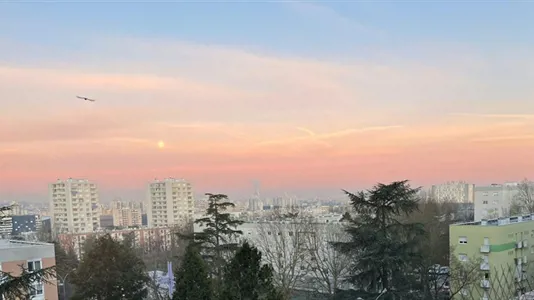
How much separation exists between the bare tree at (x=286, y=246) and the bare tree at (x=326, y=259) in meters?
0.42

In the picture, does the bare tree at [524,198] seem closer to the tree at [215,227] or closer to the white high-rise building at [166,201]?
the tree at [215,227]

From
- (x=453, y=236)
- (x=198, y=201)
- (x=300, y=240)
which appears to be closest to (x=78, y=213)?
(x=198, y=201)

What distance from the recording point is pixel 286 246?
24484 millimetres

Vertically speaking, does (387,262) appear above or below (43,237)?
above

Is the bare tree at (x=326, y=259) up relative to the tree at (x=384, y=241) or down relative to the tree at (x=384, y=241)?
down

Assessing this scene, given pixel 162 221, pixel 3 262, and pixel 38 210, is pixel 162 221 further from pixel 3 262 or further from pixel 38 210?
pixel 3 262

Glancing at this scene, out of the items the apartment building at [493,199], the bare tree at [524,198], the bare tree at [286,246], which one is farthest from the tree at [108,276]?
the apartment building at [493,199]

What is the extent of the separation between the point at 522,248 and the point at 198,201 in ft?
208

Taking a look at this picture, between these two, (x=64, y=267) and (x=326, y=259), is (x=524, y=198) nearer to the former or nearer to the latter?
(x=326, y=259)

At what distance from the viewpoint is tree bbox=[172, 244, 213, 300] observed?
22.1 feet

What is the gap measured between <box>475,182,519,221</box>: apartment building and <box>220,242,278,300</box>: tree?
143ft

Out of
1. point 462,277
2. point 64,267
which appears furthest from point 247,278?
point 462,277

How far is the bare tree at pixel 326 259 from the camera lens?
19.8 m

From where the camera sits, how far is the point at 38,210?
82.8m
